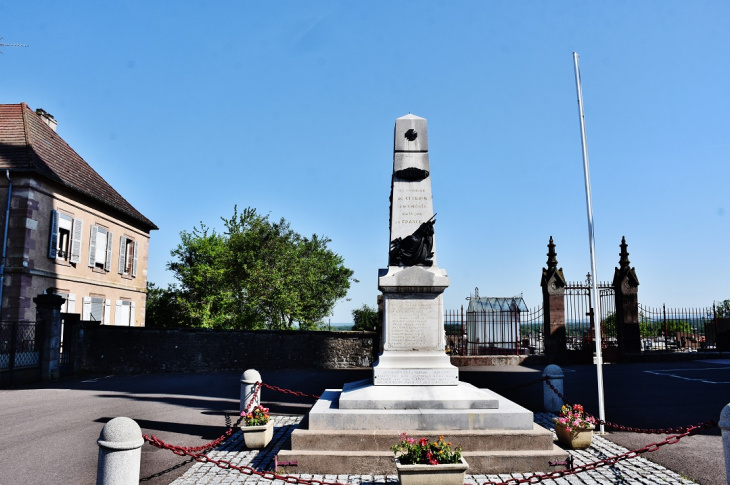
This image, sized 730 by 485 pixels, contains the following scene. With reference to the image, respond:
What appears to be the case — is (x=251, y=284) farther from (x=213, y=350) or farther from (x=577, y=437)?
(x=577, y=437)

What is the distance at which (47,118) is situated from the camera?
24312 mm

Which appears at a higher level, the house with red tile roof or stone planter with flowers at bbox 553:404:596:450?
the house with red tile roof

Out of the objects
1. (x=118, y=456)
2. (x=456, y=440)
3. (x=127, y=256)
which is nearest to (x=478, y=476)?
(x=456, y=440)

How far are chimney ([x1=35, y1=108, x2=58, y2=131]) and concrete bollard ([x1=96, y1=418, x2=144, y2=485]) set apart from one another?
79.9 feet

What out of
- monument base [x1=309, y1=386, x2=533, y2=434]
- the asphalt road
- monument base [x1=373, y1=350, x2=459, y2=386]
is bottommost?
the asphalt road

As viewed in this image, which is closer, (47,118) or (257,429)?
(257,429)

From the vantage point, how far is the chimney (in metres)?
23.8

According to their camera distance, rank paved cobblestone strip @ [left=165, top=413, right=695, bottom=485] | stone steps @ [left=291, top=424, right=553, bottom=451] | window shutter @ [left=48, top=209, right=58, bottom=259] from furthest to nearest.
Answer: window shutter @ [left=48, top=209, right=58, bottom=259] < stone steps @ [left=291, top=424, right=553, bottom=451] < paved cobblestone strip @ [left=165, top=413, right=695, bottom=485]

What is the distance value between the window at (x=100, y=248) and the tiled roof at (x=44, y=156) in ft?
3.97

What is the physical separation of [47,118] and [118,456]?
82.3 ft

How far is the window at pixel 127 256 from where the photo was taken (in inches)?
971

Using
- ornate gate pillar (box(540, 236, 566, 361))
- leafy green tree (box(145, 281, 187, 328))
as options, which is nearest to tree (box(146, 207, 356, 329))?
leafy green tree (box(145, 281, 187, 328))

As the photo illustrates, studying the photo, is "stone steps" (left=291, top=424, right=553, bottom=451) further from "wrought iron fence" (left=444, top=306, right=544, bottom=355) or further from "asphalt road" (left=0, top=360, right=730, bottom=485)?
"wrought iron fence" (left=444, top=306, right=544, bottom=355)

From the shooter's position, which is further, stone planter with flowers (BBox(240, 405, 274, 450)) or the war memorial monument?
stone planter with flowers (BBox(240, 405, 274, 450))
